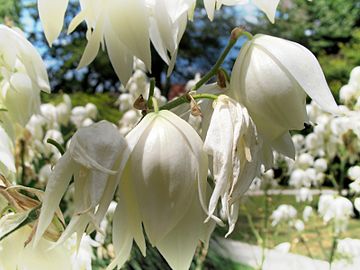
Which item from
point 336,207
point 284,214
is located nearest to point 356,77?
point 336,207

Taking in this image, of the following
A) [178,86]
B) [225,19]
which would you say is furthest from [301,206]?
[225,19]

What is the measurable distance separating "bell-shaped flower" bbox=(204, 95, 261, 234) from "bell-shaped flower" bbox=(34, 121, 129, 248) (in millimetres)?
61

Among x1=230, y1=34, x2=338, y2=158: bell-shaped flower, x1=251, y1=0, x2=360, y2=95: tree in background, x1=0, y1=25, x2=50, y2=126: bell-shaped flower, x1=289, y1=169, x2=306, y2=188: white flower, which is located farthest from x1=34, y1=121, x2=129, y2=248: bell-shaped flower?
x1=251, y1=0, x2=360, y2=95: tree in background

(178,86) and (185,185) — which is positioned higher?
(185,185)

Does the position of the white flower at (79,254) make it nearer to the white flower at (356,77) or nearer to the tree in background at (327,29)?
the white flower at (356,77)

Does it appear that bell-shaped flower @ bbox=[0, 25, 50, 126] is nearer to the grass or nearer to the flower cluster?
the flower cluster

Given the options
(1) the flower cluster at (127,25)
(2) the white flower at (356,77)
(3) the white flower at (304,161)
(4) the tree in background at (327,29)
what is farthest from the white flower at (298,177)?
(4) the tree in background at (327,29)

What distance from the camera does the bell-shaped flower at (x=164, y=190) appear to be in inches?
16.2

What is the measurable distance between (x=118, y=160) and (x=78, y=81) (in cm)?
1019

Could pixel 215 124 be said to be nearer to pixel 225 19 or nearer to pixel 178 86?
pixel 178 86

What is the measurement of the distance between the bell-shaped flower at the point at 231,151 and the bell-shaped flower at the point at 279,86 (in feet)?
0.07

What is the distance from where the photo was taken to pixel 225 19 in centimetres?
1152

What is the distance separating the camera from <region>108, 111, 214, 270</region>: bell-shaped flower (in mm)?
411

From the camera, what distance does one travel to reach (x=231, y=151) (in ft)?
1.34
